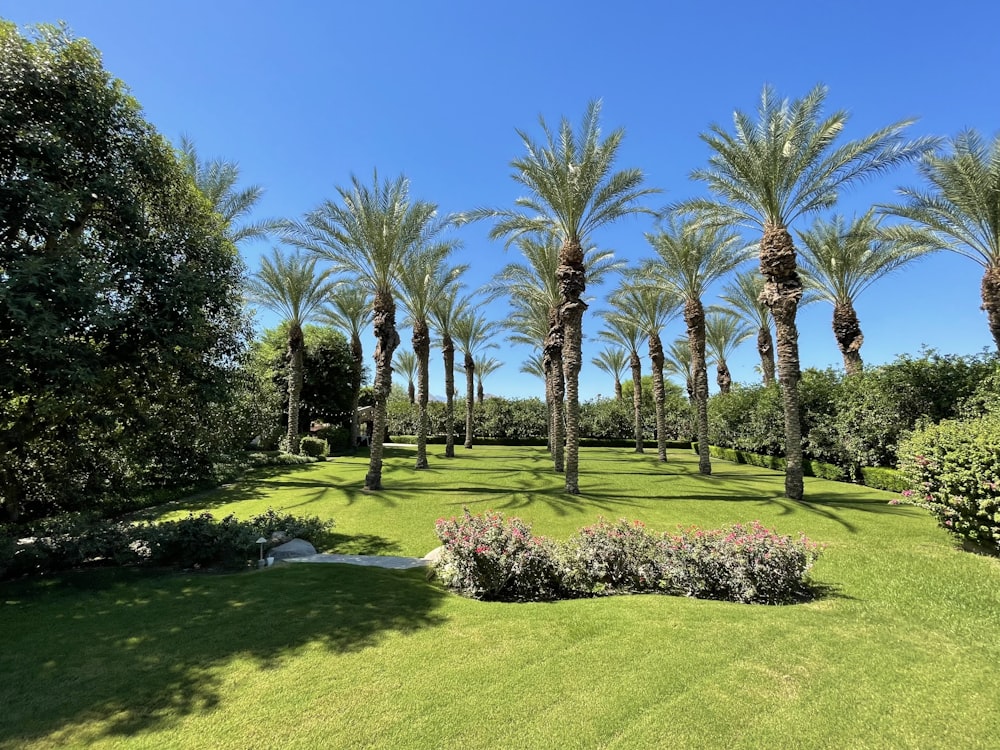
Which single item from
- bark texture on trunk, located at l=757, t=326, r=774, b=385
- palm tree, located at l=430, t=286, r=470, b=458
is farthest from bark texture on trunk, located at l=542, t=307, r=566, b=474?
bark texture on trunk, located at l=757, t=326, r=774, b=385

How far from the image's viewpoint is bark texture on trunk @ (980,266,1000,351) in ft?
45.9

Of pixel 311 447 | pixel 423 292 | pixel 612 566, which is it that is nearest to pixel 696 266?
pixel 423 292

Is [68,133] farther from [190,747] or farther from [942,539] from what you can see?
[942,539]

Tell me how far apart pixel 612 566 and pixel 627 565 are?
0.68 feet

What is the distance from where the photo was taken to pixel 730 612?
516 cm

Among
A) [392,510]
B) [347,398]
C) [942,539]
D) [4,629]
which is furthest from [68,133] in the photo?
[347,398]

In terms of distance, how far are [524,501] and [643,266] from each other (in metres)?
13.3

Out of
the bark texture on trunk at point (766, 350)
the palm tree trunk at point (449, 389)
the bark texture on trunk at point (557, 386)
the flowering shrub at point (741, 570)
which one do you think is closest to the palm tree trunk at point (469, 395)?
the palm tree trunk at point (449, 389)

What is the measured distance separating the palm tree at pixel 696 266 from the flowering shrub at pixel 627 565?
552 inches

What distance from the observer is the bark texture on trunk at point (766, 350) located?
28.0m

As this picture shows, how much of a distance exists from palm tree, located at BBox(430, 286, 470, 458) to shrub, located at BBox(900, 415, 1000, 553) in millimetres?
20519

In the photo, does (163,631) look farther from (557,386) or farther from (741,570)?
(557,386)

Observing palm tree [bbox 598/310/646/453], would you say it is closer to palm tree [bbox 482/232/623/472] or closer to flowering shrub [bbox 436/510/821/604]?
palm tree [bbox 482/232/623/472]

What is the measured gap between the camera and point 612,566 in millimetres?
6457
